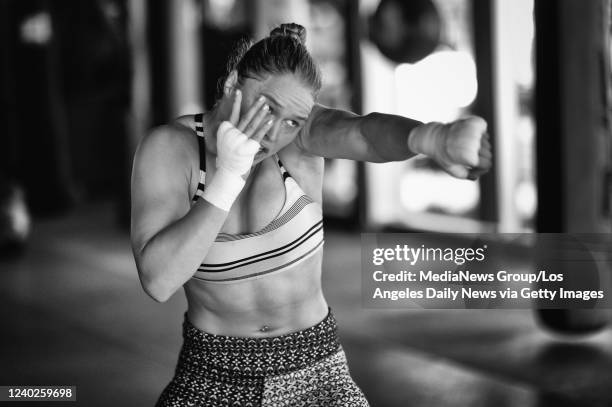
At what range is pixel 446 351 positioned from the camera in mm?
3902

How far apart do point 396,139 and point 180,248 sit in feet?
1.41

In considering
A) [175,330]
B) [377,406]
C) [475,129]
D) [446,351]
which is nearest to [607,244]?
[446,351]

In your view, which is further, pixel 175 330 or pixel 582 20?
pixel 175 330

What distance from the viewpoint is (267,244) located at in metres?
1.61

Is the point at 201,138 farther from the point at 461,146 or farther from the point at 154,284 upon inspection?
the point at 461,146

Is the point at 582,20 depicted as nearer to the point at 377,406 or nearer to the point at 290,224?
the point at 377,406

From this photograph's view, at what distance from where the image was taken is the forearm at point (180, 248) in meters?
1.36

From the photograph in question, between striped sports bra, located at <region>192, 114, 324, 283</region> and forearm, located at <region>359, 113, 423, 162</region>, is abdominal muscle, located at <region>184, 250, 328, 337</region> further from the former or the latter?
forearm, located at <region>359, 113, 423, 162</region>

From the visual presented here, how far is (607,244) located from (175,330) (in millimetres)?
2194

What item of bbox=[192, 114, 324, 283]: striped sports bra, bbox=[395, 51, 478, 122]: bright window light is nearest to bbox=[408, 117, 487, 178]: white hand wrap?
bbox=[192, 114, 324, 283]: striped sports bra

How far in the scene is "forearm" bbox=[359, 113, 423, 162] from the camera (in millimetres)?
1481

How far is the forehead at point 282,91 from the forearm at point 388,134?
5.6 inches

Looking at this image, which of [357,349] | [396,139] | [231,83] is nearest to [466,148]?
[396,139]

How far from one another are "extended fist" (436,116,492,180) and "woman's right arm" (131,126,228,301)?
1.25 ft
